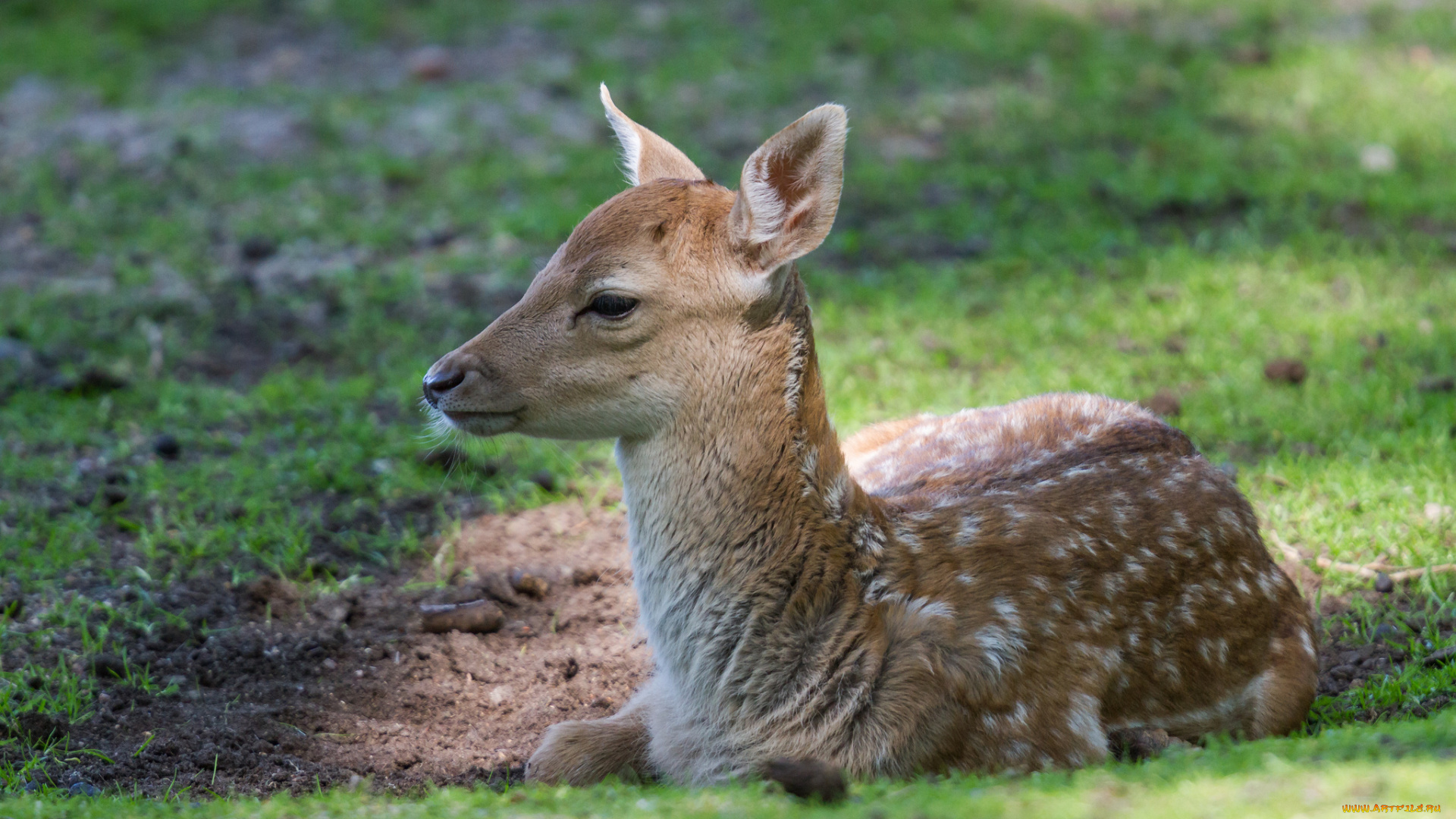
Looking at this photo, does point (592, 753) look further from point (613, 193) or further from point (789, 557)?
point (613, 193)

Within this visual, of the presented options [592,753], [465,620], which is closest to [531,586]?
[465,620]

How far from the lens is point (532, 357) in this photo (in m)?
3.57

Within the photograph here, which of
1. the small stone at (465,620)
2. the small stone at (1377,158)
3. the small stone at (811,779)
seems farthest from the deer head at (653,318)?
the small stone at (1377,158)

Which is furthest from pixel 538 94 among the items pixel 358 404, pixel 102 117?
pixel 358 404

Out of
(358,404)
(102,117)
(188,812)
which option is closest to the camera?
(188,812)

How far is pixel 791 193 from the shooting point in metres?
3.56

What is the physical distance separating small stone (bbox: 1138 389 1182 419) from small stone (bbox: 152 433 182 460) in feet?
12.9

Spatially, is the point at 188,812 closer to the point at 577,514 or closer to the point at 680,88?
the point at 577,514

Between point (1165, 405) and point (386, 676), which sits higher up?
point (1165, 405)

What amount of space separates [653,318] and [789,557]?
0.69 m

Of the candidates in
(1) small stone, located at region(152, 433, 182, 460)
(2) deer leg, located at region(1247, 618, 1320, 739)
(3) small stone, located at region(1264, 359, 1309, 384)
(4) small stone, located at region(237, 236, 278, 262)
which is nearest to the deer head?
(2) deer leg, located at region(1247, 618, 1320, 739)

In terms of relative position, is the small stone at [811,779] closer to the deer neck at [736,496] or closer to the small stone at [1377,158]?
the deer neck at [736,496]

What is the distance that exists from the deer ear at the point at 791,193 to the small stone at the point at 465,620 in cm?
164

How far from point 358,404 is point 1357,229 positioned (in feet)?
17.2
